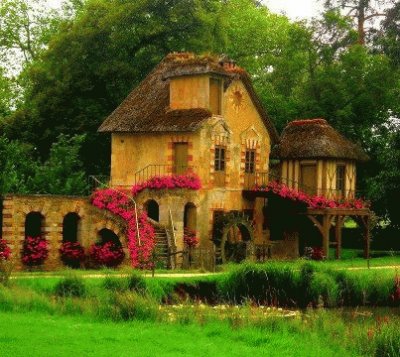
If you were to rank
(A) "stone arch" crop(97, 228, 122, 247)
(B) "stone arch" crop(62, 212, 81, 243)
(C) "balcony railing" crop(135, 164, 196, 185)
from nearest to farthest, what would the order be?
(A) "stone arch" crop(97, 228, 122, 247) → (B) "stone arch" crop(62, 212, 81, 243) → (C) "balcony railing" crop(135, 164, 196, 185)

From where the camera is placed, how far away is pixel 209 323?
62.3ft

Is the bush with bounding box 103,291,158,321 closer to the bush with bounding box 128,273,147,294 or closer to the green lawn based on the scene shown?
the green lawn

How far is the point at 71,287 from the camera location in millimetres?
23156

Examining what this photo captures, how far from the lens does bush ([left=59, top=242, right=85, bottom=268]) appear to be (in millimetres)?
33656

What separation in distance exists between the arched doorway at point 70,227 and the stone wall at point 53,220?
1.82 m

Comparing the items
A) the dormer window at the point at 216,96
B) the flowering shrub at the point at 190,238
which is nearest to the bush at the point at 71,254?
the flowering shrub at the point at 190,238

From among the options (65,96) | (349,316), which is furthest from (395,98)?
(349,316)

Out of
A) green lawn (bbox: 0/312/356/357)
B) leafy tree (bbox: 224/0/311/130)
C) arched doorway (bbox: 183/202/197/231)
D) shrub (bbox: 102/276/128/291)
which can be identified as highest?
leafy tree (bbox: 224/0/311/130)

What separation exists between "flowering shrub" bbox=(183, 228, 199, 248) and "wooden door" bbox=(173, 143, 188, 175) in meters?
2.60

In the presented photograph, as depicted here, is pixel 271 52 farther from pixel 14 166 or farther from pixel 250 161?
pixel 14 166

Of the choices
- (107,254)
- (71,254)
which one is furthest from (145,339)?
(71,254)

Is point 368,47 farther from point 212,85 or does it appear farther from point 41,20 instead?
point 41,20

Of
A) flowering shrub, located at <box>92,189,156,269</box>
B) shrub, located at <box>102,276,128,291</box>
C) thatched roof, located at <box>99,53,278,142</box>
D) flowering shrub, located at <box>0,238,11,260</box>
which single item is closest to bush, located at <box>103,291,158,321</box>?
shrub, located at <box>102,276,128,291</box>

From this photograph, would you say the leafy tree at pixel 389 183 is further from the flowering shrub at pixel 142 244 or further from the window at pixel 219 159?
the flowering shrub at pixel 142 244
